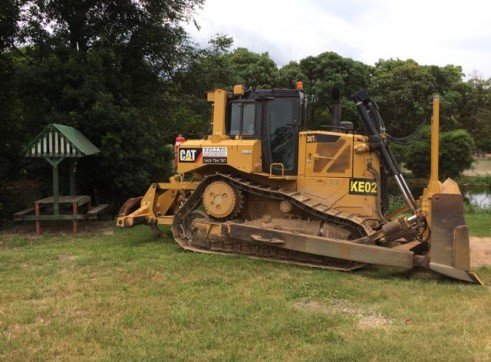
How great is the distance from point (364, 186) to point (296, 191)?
1180mm

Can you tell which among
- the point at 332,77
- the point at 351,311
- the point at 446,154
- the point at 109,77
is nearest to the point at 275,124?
the point at 351,311

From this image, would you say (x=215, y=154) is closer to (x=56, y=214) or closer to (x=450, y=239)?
(x=450, y=239)

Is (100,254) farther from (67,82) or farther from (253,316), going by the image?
(67,82)

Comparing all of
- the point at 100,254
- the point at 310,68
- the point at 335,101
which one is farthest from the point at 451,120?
the point at 100,254

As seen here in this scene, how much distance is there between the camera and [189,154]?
893 centimetres

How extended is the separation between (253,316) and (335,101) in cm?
492

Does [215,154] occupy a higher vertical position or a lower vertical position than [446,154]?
lower

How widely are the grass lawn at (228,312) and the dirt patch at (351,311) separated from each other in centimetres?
1

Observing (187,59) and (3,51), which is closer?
(3,51)

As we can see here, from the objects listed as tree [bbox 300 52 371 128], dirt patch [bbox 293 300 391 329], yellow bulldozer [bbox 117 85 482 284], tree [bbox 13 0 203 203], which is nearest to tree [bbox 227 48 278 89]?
tree [bbox 300 52 371 128]

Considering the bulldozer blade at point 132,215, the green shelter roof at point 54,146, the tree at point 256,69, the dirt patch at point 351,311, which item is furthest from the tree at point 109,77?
the tree at point 256,69

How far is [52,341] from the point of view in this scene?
15.3 ft

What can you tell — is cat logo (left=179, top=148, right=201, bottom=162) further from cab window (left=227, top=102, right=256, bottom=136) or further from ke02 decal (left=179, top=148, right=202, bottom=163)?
cab window (left=227, top=102, right=256, bottom=136)

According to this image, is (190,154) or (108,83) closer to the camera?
(190,154)
